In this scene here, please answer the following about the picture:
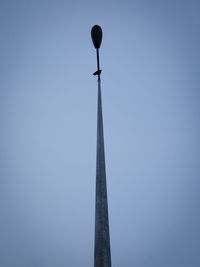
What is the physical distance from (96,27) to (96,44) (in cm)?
84

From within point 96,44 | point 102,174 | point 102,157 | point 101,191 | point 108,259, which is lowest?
Result: point 108,259

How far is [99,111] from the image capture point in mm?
8945

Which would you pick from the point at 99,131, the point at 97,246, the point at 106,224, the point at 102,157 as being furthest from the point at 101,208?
the point at 99,131

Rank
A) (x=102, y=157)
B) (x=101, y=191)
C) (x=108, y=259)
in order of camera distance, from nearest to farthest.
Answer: (x=108, y=259) < (x=101, y=191) < (x=102, y=157)

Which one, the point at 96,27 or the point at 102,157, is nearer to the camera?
the point at 102,157

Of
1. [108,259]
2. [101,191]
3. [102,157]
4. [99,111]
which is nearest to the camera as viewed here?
[108,259]

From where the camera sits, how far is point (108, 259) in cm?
657

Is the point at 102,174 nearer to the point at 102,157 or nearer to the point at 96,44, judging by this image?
the point at 102,157

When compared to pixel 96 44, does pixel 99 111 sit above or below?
below

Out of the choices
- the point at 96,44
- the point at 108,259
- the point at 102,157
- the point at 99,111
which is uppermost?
Result: the point at 96,44

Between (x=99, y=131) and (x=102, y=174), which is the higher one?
(x=99, y=131)

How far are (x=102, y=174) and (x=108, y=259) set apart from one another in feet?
7.47

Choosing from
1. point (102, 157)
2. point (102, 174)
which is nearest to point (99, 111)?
point (102, 157)

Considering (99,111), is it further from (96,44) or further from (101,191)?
(96,44)
